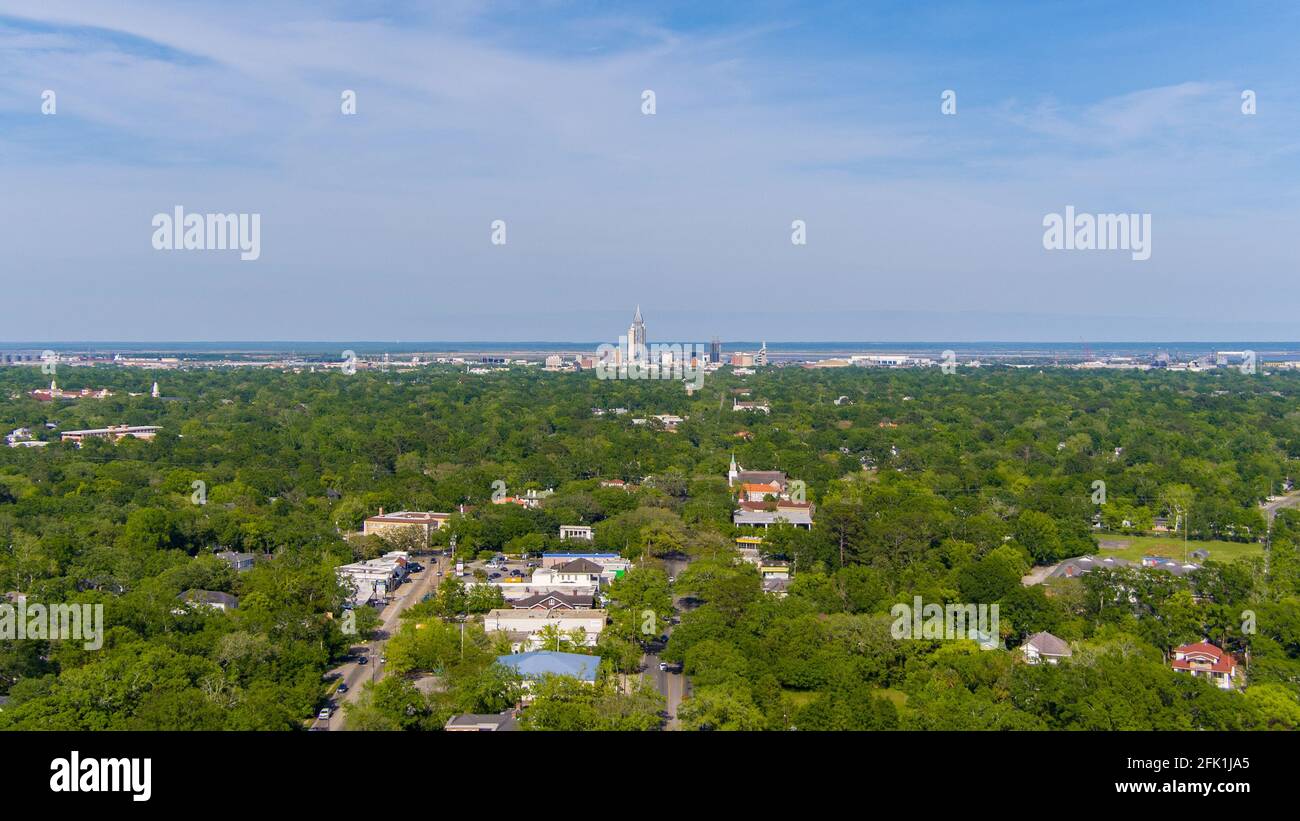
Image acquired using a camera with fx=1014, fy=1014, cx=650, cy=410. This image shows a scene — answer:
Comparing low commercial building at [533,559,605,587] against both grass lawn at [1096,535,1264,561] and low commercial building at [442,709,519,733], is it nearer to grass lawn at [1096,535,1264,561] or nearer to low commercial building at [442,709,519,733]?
low commercial building at [442,709,519,733]

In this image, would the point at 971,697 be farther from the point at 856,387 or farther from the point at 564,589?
the point at 856,387

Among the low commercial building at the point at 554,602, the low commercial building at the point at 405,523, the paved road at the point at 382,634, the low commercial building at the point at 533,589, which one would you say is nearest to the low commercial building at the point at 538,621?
the low commercial building at the point at 554,602

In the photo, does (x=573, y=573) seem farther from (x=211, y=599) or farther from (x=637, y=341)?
(x=637, y=341)

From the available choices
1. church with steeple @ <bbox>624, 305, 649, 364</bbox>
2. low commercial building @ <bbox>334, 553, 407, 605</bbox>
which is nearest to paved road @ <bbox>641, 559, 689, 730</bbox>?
low commercial building @ <bbox>334, 553, 407, 605</bbox>

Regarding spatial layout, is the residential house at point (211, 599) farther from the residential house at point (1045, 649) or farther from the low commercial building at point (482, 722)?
the residential house at point (1045, 649)

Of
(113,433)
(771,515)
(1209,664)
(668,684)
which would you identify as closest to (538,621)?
(668,684)
